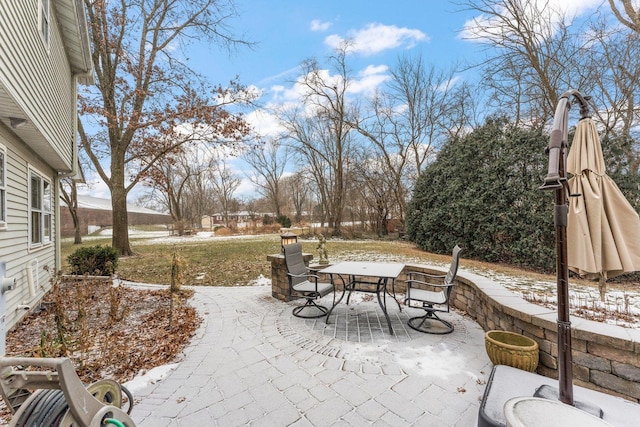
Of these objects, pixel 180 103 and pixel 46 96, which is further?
pixel 180 103

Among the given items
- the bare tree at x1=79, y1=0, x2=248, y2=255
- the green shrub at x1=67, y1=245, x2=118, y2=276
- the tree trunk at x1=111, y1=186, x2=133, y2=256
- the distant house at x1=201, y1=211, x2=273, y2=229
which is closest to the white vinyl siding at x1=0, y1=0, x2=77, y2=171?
the green shrub at x1=67, y1=245, x2=118, y2=276

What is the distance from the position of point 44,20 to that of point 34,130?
2.18 metres

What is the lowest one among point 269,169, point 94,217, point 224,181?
point 94,217

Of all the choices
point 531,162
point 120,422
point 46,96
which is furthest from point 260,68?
point 120,422

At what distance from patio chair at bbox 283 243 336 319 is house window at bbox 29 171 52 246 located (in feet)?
15.2

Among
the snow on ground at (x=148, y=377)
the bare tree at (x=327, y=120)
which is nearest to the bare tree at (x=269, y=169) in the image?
the bare tree at (x=327, y=120)

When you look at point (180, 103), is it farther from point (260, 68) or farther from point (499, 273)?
point (499, 273)

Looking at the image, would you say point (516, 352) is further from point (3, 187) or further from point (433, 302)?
point (3, 187)

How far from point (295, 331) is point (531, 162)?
732 centimetres

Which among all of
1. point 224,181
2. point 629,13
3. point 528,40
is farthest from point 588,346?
point 224,181

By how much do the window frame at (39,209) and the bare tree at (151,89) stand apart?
479 cm

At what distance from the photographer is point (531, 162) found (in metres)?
7.44

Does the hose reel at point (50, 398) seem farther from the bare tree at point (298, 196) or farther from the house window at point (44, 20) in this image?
the bare tree at point (298, 196)

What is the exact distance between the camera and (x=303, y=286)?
4.41m
